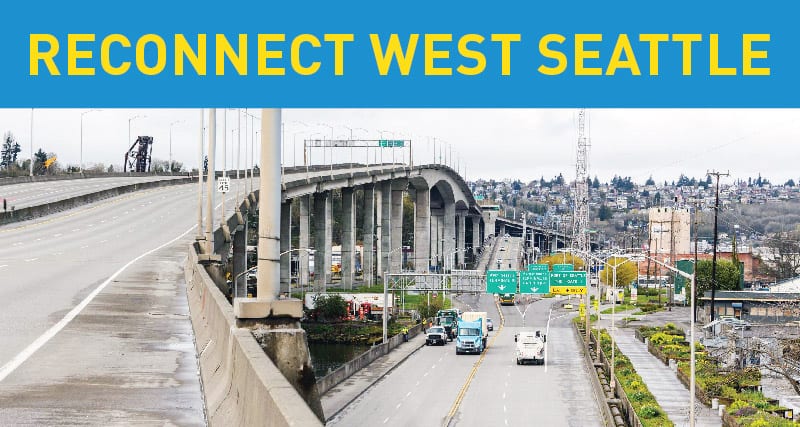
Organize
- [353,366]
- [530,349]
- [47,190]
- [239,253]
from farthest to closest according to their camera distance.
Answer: [47,190] → [239,253] → [530,349] → [353,366]

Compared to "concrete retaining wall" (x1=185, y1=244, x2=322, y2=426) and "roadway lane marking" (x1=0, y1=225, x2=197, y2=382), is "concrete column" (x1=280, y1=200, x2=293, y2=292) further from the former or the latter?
"concrete retaining wall" (x1=185, y1=244, x2=322, y2=426)

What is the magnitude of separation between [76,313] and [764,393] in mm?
45011

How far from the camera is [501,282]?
86438 millimetres

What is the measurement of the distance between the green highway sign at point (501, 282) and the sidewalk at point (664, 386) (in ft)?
33.0

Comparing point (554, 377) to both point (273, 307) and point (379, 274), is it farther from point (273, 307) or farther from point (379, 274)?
point (379, 274)

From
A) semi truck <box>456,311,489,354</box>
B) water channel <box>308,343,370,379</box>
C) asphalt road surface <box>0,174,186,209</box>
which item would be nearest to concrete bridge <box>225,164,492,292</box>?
water channel <box>308,343,370,379</box>

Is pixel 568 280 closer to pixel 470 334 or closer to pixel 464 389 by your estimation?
pixel 470 334

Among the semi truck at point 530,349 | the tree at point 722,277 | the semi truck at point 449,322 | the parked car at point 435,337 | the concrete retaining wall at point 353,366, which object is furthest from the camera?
the tree at point 722,277

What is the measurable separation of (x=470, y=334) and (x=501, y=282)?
7504mm

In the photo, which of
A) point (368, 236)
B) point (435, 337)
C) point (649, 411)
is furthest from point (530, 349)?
point (368, 236)

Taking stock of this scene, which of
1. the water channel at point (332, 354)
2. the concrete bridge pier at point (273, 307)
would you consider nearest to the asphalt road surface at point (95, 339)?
the concrete bridge pier at point (273, 307)

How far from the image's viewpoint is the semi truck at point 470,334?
80.1 metres

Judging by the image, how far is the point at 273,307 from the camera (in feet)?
47.2

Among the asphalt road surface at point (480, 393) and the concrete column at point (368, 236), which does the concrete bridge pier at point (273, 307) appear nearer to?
the asphalt road surface at point (480, 393)
